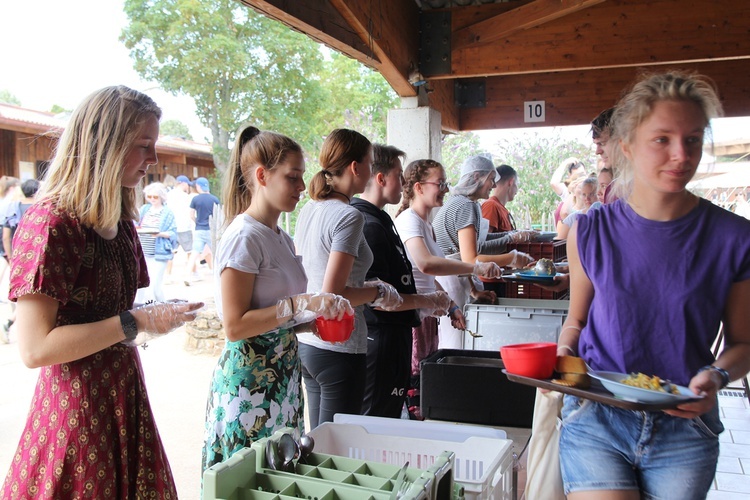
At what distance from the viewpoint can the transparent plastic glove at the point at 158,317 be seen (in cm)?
147

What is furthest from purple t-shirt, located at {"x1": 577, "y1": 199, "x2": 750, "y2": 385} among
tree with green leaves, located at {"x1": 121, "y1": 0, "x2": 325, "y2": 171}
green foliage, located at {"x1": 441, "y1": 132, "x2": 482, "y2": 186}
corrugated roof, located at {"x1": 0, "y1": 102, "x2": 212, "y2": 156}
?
green foliage, located at {"x1": 441, "y1": 132, "x2": 482, "y2": 186}

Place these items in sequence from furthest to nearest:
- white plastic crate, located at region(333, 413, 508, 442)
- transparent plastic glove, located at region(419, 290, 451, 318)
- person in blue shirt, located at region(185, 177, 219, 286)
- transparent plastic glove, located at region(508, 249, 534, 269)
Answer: person in blue shirt, located at region(185, 177, 219, 286), transparent plastic glove, located at region(508, 249, 534, 269), transparent plastic glove, located at region(419, 290, 451, 318), white plastic crate, located at region(333, 413, 508, 442)

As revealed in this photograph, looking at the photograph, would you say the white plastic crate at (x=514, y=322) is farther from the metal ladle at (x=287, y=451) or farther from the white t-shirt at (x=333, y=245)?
the metal ladle at (x=287, y=451)

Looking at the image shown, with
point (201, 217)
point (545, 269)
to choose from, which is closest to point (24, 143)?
point (201, 217)

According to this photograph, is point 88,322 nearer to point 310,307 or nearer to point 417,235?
point 310,307

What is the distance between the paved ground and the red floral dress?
6.95ft

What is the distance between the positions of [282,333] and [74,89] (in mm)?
21143

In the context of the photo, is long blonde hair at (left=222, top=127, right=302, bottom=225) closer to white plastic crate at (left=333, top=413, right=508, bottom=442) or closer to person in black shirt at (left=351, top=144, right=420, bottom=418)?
person in black shirt at (left=351, top=144, right=420, bottom=418)

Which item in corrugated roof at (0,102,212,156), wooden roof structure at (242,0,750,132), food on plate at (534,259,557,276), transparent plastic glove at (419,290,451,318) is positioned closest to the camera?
transparent plastic glove at (419,290,451,318)

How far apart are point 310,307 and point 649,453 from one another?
0.97 metres

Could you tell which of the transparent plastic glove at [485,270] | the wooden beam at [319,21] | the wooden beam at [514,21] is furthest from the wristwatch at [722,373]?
the wooden beam at [514,21]

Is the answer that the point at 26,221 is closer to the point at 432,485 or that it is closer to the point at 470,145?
the point at 432,485

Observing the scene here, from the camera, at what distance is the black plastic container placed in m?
2.30

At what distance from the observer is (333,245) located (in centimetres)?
232
